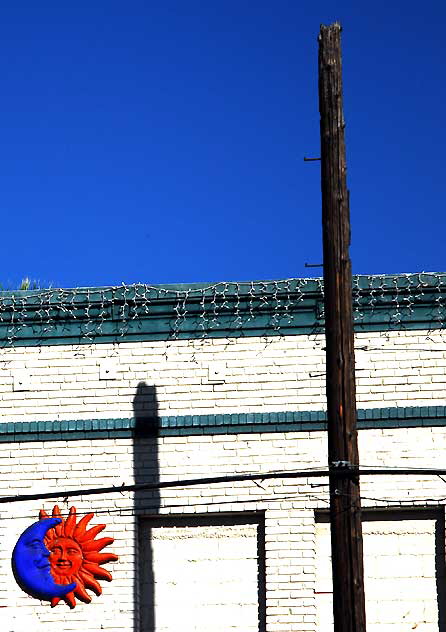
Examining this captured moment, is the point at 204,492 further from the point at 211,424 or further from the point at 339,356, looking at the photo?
the point at 339,356

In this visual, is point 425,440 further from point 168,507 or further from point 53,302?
point 53,302

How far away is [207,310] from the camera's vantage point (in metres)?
15.8

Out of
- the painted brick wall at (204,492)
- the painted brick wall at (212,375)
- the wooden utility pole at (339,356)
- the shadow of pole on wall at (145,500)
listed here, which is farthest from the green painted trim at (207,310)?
the wooden utility pole at (339,356)

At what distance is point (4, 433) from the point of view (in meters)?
15.6

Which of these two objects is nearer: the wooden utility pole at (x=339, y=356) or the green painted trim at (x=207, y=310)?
the wooden utility pole at (x=339, y=356)

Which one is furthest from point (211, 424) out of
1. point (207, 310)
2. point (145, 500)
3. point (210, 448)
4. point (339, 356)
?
point (339, 356)

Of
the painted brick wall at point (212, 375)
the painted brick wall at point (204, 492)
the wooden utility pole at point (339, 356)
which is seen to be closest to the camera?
the wooden utility pole at point (339, 356)

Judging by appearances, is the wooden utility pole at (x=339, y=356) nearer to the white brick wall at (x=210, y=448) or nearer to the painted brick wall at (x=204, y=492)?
the painted brick wall at (x=204, y=492)

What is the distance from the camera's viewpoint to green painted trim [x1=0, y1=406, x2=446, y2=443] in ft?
49.8

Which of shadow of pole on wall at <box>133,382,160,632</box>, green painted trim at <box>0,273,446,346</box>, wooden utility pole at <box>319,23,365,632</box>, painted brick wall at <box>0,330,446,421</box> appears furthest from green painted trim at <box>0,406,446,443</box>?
wooden utility pole at <box>319,23,365,632</box>

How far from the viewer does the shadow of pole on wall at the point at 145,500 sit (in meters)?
15.2

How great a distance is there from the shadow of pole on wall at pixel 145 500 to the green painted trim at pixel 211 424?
0.04 m

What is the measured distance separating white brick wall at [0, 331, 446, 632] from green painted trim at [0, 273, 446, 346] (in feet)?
Result: 0.51

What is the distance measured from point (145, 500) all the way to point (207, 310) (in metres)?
2.44
